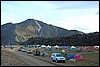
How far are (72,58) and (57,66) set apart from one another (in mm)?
14376

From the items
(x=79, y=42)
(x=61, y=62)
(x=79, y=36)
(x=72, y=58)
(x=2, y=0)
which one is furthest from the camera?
(x=79, y=36)

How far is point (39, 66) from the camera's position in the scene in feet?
129

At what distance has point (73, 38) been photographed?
180 m

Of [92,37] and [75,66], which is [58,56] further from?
[92,37]

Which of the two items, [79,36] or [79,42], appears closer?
[79,42]

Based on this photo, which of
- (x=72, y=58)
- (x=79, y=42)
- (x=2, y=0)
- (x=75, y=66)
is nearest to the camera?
(x=2, y=0)

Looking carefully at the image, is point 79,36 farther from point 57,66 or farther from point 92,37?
point 57,66

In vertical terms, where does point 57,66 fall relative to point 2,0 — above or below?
below

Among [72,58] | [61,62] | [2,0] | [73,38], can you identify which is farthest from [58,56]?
[73,38]

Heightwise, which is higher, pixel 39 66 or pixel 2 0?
pixel 2 0

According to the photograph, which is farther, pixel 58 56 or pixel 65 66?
pixel 58 56

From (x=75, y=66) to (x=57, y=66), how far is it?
2.31 m

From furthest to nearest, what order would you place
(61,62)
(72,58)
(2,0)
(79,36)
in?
(79,36)
(72,58)
(61,62)
(2,0)


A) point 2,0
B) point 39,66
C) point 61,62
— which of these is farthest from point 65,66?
point 2,0
